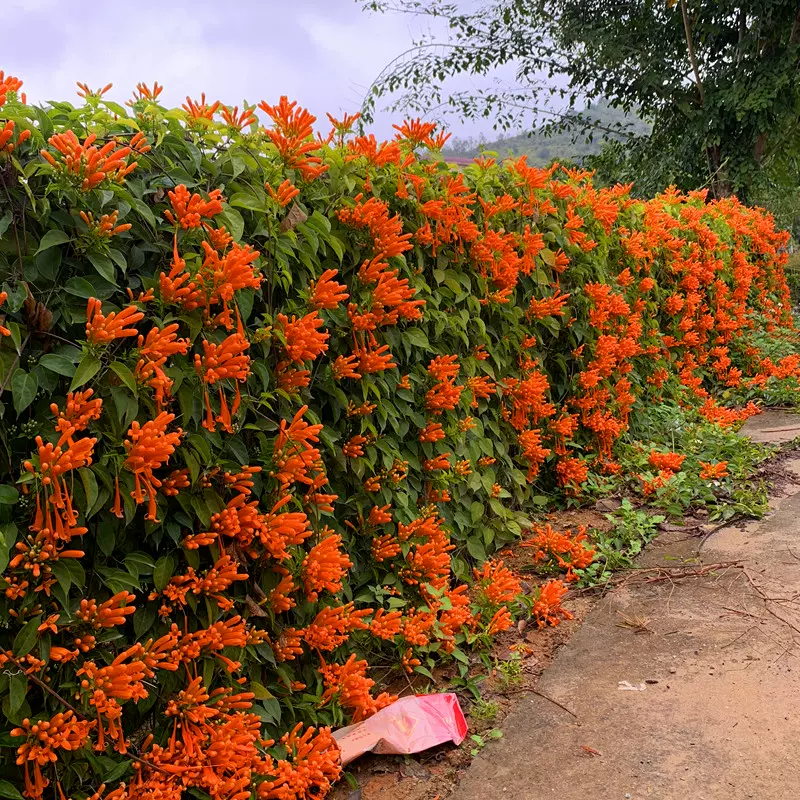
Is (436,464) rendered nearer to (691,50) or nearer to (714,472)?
(714,472)

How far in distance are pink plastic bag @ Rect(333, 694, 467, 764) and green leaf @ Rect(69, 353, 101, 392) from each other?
1357 mm

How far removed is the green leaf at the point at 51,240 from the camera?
62.3 inches

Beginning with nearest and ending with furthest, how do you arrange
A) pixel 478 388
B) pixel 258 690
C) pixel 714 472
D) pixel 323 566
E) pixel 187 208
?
pixel 187 208 → pixel 258 690 → pixel 323 566 → pixel 478 388 → pixel 714 472

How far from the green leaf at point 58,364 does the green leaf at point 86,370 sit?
23 millimetres

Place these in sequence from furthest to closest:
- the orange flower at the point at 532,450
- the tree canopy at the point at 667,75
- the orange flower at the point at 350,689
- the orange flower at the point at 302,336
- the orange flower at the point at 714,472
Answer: the tree canopy at the point at 667,75, the orange flower at the point at 714,472, the orange flower at the point at 532,450, the orange flower at the point at 350,689, the orange flower at the point at 302,336

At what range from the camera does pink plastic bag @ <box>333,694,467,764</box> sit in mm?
2250

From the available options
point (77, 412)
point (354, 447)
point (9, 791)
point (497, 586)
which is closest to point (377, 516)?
point (354, 447)

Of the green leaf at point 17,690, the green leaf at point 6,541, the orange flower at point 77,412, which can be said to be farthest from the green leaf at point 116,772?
the orange flower at point 77,412

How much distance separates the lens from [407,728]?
2312mm

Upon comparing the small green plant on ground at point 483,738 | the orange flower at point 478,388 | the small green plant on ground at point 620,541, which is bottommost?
the small green plant on ground at point 483,738

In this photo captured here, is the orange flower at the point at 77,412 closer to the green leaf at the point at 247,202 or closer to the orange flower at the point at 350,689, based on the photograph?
the green leaf at the point at 247,202

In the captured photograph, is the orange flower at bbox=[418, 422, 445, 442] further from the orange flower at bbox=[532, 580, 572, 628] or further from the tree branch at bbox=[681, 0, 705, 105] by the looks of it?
the tree branch at bbox=[681, 0, 705, 105]

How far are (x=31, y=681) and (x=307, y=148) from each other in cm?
162

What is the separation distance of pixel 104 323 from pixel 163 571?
644 millimetres
